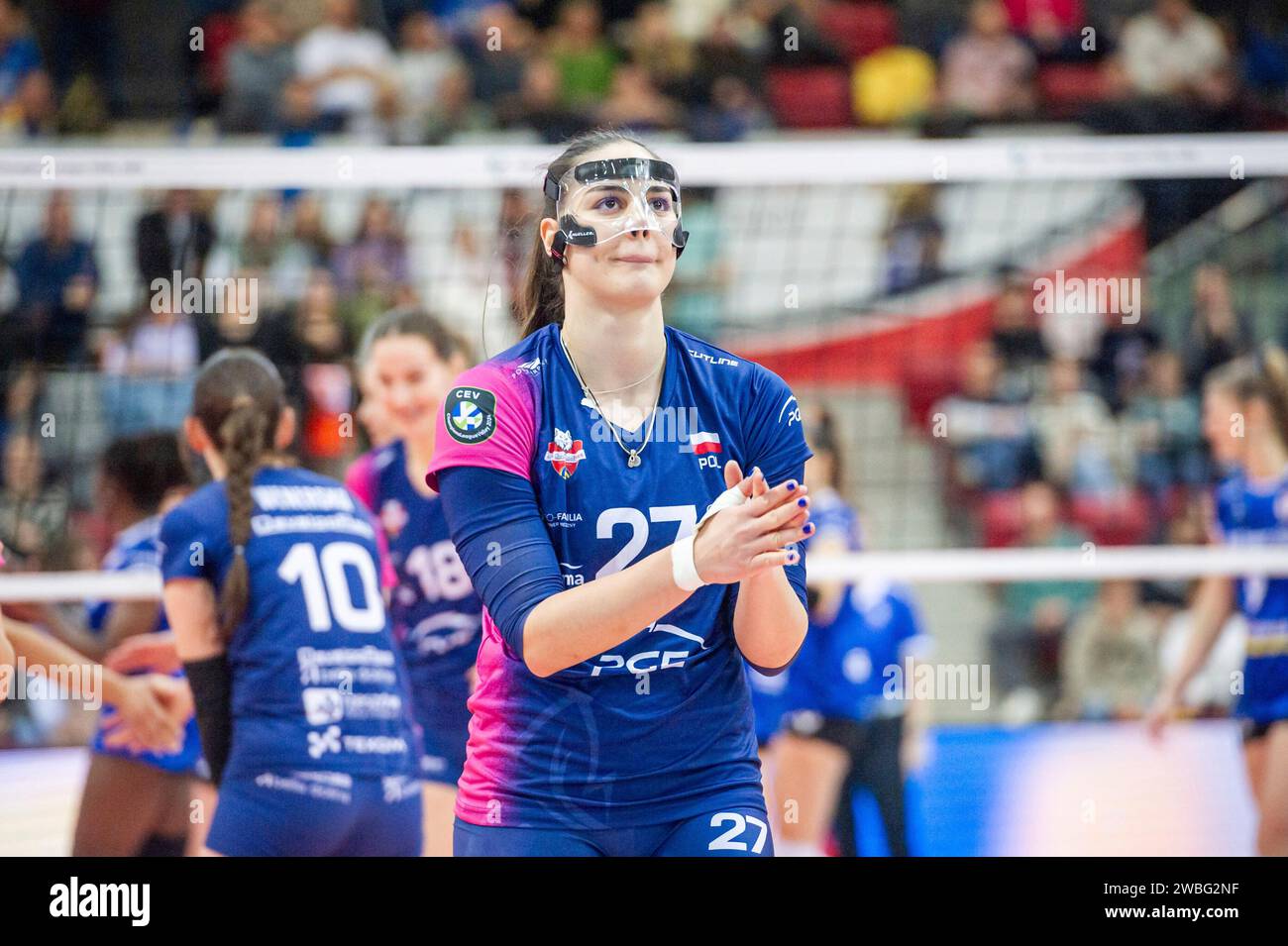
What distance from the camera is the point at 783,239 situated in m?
8.25

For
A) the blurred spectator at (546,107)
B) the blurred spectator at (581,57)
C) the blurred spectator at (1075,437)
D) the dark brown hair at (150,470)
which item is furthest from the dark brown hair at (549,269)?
the blurred spectator at (581,57)

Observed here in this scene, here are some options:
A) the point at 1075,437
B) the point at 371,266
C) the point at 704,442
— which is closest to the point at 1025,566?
the point at 1075,437

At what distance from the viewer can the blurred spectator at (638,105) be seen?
25.4ft

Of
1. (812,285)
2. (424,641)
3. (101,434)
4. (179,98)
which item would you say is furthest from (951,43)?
(424,641)

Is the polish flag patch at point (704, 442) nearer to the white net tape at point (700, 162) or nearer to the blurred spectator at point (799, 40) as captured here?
the white net tape at point (700, 162)

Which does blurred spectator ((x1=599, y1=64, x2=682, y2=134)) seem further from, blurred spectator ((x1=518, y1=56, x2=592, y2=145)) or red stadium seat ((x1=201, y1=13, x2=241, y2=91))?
red stadium seat ((x1=201, y1=13, x2=241, y2=91))

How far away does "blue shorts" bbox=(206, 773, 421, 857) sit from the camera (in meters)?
3.54

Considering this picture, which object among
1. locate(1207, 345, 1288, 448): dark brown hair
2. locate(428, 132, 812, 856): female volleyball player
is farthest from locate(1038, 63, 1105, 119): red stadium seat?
locate(428, 132, 812, 856): female volleyball player

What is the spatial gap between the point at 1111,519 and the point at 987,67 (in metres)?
2.91

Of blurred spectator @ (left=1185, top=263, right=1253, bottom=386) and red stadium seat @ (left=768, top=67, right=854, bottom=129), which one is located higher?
red stadium seat @ (left=768, top=67, right=854, bottom=129)

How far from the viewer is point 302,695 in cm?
360

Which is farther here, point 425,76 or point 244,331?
point 425,76

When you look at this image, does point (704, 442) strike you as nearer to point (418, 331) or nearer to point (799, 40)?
point (418, 331)
